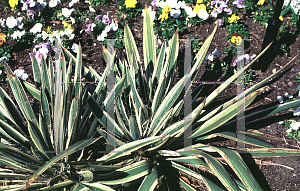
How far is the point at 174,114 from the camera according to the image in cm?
173

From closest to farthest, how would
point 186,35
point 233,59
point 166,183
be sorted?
point 166,183 < point 233,59 < point 186,35

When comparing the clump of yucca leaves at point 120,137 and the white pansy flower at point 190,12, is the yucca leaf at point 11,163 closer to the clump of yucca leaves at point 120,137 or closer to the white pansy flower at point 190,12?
the clump of yucca leaves at point 120,137

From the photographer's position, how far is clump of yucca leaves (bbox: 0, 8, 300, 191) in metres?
1.37

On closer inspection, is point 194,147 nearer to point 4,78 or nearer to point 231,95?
point 231,95

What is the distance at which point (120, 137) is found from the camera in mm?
1650

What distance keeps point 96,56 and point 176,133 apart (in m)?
1.46

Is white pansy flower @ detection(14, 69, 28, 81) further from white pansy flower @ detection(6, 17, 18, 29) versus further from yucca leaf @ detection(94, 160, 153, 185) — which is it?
yucca leaf @ detection(94, 160, 153, 185)

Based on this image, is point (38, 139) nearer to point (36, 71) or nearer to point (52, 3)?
point (36, 71)

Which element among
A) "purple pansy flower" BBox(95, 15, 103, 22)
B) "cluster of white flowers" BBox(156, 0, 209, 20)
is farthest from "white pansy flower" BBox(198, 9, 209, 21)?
"purple pansy flower" BBox(95, 15, 103, 22)

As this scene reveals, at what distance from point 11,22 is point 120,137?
198 centimetres

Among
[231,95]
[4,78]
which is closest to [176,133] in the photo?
[231,95]

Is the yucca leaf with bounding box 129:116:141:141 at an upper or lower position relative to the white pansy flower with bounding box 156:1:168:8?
lower

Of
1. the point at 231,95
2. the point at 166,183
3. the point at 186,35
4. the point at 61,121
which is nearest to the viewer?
the point at 61,121

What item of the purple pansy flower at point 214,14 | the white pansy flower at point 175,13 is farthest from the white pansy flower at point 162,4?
the purple pansy flower at point 214,14
